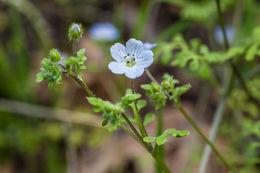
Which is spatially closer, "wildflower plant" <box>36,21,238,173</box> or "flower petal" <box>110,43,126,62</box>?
"wildflower plant" <box>36,21,238,173</box>

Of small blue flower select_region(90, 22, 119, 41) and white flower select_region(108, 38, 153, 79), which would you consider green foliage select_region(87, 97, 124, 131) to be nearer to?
white flower select_region(108, 38, 153, 79)

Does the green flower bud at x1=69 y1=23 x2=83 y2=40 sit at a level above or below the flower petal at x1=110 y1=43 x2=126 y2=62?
above

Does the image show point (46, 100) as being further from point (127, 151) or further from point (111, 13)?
point (111, 13)

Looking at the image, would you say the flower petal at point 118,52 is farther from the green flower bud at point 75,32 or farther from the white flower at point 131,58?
the green flower bud at point 75,32

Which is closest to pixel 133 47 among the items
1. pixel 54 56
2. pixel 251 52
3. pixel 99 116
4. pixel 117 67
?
pixel 117 67

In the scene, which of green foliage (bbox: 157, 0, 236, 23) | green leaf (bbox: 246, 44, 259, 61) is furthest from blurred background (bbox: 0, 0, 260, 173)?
green leaf (bbox: 246, 44, 259, 61)

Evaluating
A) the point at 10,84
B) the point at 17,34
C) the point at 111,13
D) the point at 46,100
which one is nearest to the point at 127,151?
the point at 46,100
